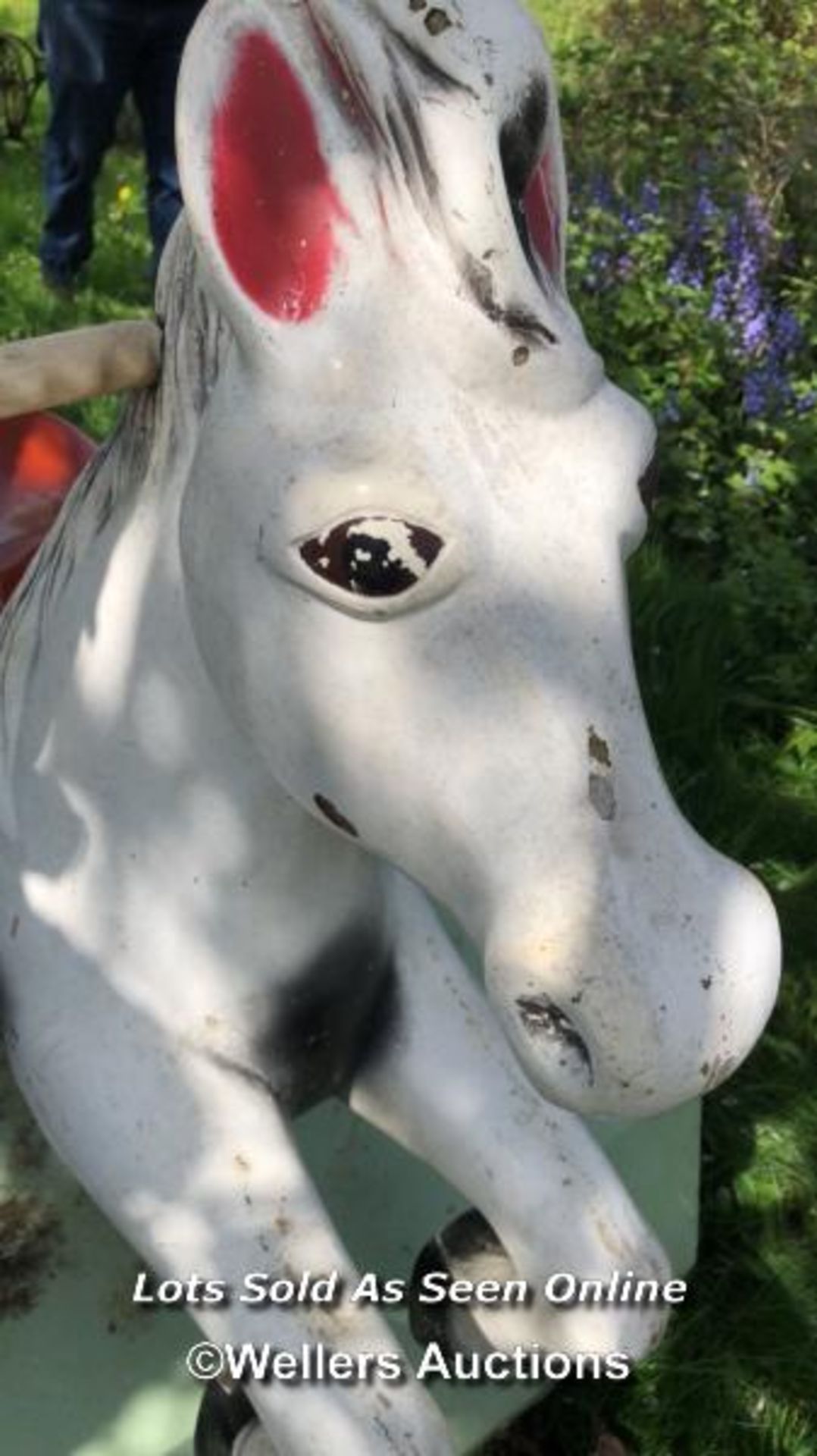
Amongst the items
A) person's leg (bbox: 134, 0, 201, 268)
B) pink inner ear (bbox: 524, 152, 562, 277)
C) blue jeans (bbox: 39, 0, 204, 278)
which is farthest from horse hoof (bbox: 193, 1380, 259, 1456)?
person's leg (bbox: 134, 0, 201, 268)

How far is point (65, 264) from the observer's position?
155 inches

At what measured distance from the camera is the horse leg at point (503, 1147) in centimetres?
115

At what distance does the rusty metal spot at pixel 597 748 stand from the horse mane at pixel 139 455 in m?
0.28

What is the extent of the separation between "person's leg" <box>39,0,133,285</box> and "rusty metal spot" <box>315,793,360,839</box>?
284cm

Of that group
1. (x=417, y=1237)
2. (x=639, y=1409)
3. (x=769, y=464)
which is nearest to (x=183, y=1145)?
(x=417, y=1237)

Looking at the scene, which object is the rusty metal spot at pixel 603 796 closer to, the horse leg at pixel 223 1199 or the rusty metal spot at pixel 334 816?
the rusty metal spot at pixel 334 816

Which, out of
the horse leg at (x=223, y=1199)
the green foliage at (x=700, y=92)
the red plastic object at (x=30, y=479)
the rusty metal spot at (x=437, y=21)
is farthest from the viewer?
the green foliage at (x=700, y=92)

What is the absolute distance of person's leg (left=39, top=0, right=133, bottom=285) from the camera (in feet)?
11.1

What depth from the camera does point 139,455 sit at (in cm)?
102

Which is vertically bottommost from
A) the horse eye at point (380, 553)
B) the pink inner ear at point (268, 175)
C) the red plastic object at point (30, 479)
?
the red plastic object at point (30, 479)

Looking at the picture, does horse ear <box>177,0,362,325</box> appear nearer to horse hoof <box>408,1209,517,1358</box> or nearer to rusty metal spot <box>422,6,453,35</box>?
rusty metal spot <box>422,6,453,35</box>

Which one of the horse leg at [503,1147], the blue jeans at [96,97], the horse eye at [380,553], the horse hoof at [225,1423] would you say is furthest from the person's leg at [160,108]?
the horse eye at [380,553]

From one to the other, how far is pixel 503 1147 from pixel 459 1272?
0.41 ft

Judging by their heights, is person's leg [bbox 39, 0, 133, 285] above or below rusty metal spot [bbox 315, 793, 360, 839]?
below
